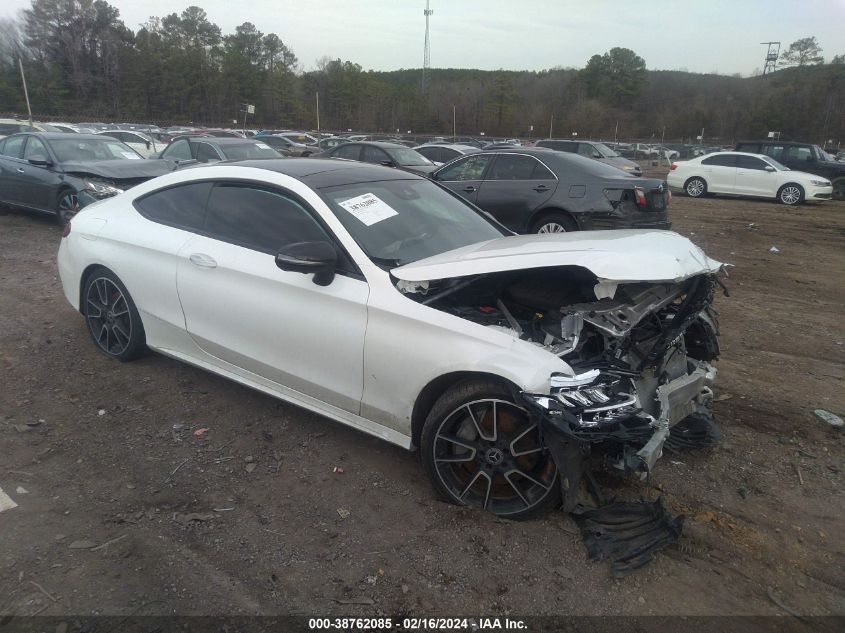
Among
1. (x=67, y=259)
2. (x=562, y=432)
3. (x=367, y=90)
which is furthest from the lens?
(x=367, y=90)

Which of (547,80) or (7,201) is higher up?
(547,80)

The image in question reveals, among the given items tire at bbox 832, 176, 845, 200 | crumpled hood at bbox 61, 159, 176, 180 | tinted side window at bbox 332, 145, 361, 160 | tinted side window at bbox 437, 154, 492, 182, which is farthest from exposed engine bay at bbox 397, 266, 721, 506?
tire at bbox 832, 176, 845, 200

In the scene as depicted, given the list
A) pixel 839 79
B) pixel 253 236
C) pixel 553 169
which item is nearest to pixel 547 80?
pixel 839 79

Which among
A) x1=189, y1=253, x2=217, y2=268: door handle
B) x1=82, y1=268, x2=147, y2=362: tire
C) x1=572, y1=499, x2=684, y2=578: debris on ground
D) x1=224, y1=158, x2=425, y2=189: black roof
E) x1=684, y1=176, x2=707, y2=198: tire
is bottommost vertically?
x1=684, y1=176, x2=707, y2=198: tire

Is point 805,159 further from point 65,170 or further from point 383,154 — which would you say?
point 65,170

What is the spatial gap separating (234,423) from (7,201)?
31.5 feet

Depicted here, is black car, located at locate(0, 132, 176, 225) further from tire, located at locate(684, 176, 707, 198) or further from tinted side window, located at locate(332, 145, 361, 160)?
tire, located at locate(684, 176, 707, 198)

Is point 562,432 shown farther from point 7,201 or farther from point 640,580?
point 7,201

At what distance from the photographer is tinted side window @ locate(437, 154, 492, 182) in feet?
31.7

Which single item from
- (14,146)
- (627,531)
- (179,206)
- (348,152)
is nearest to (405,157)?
(348,152)

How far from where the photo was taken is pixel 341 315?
3.20 m

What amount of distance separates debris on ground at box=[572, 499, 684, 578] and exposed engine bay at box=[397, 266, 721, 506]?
0.26 metres

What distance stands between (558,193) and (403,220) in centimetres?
553

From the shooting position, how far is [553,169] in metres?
8.90
